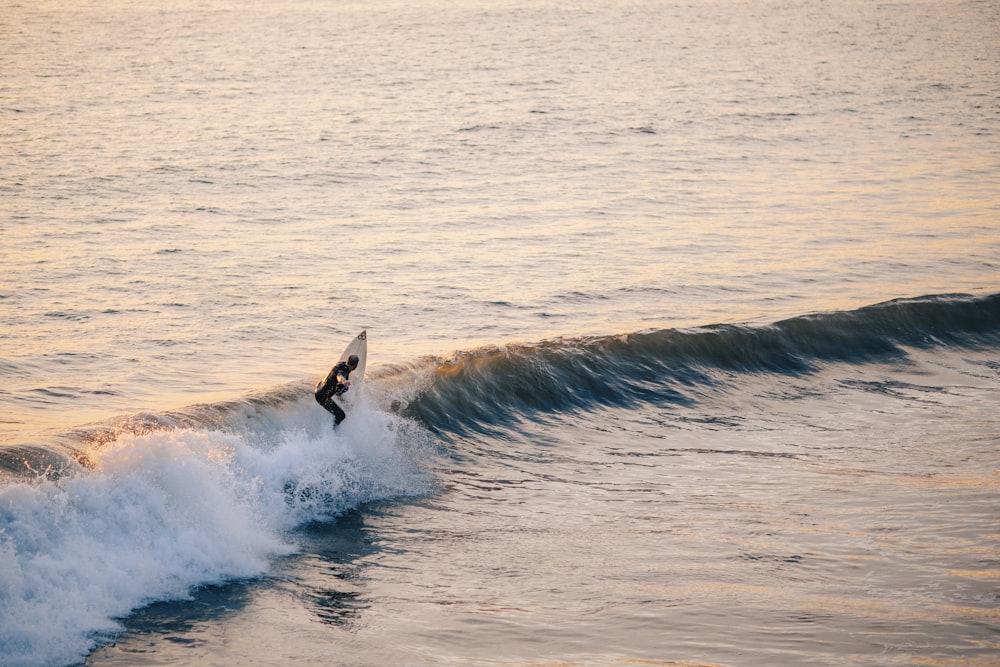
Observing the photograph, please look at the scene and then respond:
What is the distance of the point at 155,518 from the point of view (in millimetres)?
12062

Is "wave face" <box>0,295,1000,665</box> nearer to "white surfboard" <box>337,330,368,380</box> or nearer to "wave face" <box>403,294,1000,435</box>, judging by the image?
"wave face" <box>403,294,1000,435</box>

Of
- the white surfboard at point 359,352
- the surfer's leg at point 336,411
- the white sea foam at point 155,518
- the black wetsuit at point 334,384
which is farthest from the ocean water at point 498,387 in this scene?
the black wetsuit at point 334,384

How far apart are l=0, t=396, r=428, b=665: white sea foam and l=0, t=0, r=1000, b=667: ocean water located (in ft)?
0.13

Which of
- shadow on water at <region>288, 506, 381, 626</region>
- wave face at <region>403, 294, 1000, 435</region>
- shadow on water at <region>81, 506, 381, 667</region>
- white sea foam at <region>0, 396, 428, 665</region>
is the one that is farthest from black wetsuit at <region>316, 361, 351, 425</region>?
wave face at <region>403, 294, 1000, 435</region>

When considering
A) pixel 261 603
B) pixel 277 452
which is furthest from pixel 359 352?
pixel 261 603

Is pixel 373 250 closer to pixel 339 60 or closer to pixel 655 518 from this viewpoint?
pixel 655 518

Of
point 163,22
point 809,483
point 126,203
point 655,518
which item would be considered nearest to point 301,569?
point 655,518

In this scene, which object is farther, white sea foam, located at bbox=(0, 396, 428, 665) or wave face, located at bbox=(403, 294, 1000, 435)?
wave face, located at bbox=(403, 294, 1000, 435)

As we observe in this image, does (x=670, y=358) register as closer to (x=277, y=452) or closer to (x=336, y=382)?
(x=336, y=382)

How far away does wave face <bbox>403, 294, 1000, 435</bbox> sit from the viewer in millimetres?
18062

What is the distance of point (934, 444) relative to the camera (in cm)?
1565

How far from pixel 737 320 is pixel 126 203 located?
17839mm

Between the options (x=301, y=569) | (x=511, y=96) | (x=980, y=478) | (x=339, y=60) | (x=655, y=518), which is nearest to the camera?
(x=301, y=569)

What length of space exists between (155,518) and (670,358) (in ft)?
35.2
